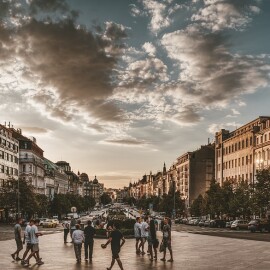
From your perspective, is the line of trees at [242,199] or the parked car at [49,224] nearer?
the line of trees at [242,199]

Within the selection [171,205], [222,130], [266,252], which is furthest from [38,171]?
[266,252]

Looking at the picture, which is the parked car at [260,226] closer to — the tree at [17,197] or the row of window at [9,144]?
the tree at [17,197]

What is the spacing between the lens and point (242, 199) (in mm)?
92688

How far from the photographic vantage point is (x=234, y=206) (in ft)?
307

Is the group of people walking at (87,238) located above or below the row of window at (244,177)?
below

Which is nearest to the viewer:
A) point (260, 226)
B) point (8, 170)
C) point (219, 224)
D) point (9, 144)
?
point (260, 226)

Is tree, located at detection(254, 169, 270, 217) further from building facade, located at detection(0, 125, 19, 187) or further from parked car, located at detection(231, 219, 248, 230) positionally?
building facade, located at detection(0, 125, 19, 187)

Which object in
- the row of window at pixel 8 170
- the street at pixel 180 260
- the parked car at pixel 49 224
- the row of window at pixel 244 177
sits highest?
the row of window at pixel 8 170

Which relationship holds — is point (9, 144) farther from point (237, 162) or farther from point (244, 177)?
point (244, 177)

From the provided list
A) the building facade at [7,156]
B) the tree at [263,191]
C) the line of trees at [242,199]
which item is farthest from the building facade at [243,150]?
the building facade at [7,156]

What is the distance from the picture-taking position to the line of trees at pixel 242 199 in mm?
74750

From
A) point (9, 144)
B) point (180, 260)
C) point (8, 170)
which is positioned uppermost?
point (9, 144)

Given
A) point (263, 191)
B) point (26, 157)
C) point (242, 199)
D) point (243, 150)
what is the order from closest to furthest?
point (263, 191) < point (242, 199) < point (243, 150) < point (26, 157)

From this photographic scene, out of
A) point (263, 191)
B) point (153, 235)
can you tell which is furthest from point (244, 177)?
point (153, 235)
